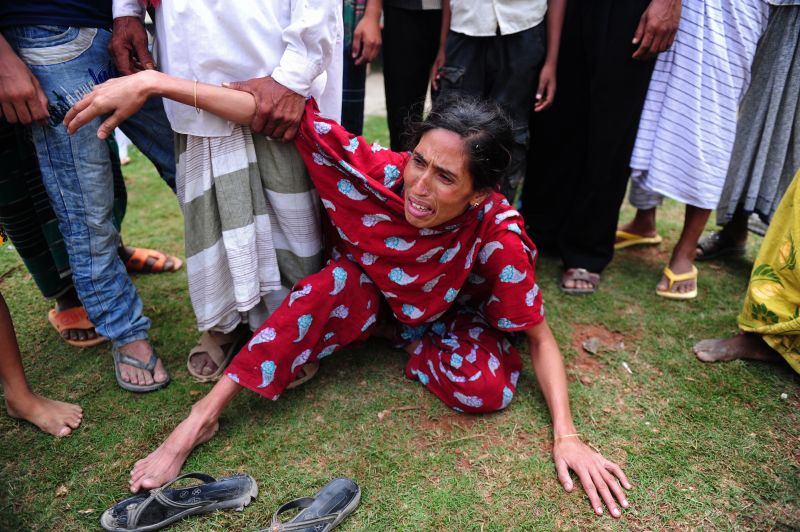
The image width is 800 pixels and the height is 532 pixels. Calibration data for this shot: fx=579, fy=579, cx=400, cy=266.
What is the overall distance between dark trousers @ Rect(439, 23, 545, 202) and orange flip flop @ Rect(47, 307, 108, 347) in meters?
1.94

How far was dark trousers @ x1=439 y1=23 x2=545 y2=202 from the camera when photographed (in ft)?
8.69

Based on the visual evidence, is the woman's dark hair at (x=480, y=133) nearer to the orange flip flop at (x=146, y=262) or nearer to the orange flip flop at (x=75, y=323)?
the orange flip flop at (x=75, y=323)

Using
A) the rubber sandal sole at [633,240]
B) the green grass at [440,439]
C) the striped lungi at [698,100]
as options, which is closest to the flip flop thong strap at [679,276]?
the green grass at [440,439]

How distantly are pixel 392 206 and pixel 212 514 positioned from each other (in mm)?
1186

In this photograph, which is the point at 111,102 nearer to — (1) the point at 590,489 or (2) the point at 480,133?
(2) the point at 480,133

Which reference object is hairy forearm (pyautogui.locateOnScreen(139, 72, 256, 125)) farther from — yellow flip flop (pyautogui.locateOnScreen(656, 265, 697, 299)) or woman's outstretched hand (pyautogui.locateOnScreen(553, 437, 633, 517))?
yellow flip flop (pyautogui.locateOnScreen(656, 265, 697, 299))

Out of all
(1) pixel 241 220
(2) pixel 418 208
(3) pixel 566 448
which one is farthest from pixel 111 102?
(3) pixel 566 448

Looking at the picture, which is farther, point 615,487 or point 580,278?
point 580,278

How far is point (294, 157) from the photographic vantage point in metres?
2.20

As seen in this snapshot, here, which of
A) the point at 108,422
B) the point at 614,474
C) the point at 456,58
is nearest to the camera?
the point at 614,474

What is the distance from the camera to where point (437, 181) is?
6.38 ft

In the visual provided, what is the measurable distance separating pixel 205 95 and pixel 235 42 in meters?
0.21

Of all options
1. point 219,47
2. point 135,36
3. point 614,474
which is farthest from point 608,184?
point 135,36

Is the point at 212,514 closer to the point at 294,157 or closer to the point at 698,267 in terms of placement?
the point at 294,157
